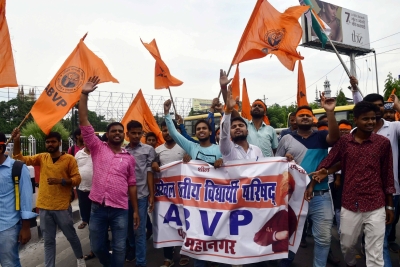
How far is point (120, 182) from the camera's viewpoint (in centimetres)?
383

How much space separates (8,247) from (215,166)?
2272 millimetres

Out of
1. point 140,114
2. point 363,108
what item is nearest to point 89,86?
point 363,108

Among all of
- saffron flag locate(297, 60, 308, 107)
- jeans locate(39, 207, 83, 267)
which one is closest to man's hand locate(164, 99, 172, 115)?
jeans locate(39, 207, 83, 267)

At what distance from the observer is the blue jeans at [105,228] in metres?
3.77

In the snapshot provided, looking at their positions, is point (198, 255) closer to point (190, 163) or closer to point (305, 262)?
point (190, 163)

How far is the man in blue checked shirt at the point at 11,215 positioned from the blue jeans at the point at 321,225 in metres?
2.96

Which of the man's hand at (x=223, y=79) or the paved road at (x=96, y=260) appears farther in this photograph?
the paved road at (x=96, y=260)

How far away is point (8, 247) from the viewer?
134 inches

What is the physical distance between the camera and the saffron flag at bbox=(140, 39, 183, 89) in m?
5.66

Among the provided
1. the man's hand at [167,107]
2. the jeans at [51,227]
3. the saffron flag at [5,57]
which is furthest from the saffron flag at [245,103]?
the saffron flag at [5,57]

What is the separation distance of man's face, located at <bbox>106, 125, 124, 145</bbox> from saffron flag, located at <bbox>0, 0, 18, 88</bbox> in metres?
1.38

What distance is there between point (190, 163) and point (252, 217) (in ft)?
3.25

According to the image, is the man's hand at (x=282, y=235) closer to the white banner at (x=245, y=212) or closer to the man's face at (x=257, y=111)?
the white banner at (x=245, y=212)

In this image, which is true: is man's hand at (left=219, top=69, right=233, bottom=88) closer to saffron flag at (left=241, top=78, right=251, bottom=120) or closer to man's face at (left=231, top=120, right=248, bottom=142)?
man's face at (left=231, top=120, right=248, bottom=142)
